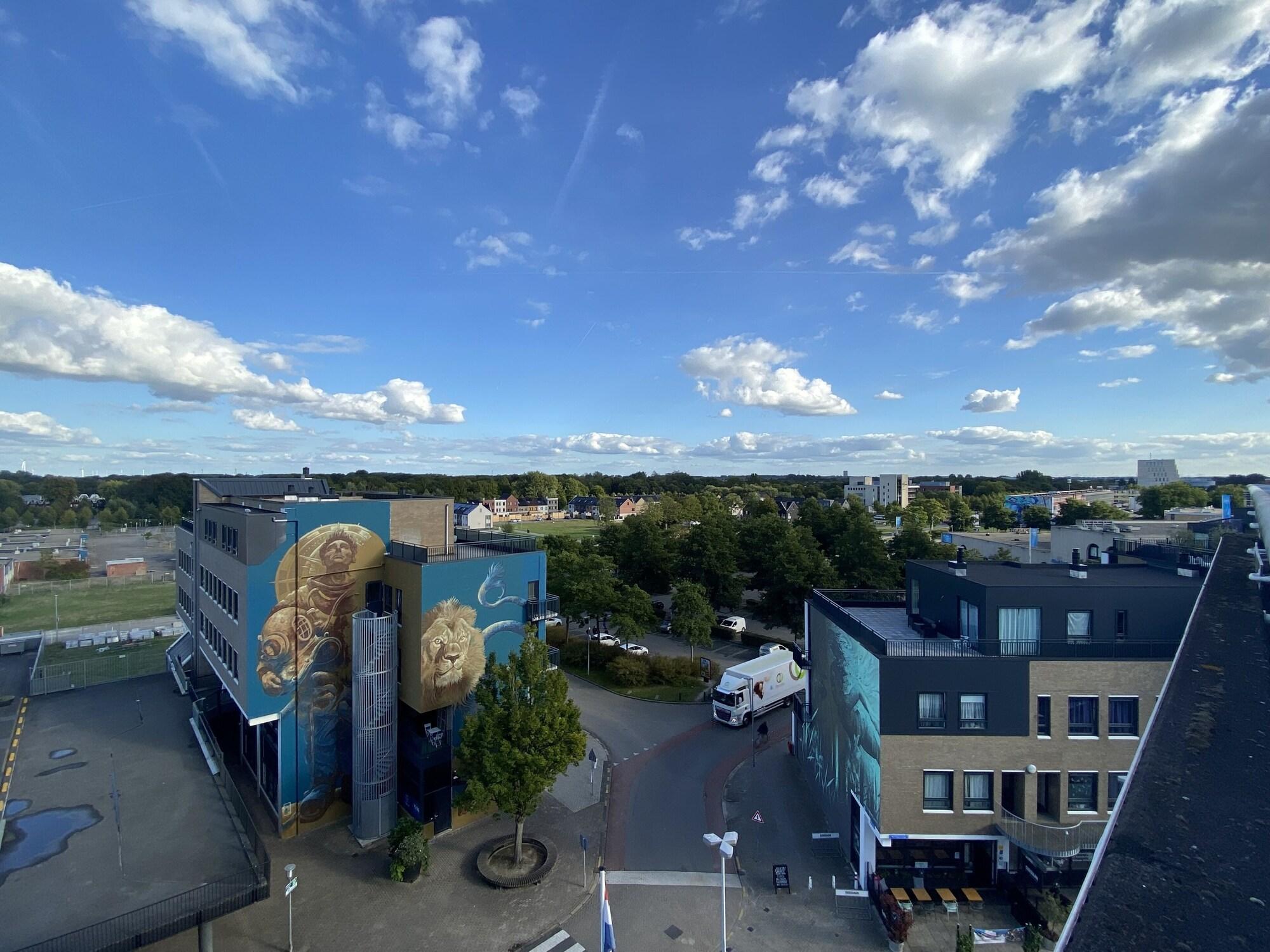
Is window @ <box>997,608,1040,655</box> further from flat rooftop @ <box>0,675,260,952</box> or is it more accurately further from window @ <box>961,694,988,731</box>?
flat rooftop @ <box>0,675,260,952</box>

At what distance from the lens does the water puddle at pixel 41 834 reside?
13.2m

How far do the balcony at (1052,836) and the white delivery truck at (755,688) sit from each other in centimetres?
1063

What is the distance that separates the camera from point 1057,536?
35.5 m

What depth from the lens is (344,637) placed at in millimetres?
19234

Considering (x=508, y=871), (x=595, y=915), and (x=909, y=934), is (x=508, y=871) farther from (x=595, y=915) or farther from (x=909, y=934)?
(x=909, y=934)

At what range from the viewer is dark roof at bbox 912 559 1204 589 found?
710 inches

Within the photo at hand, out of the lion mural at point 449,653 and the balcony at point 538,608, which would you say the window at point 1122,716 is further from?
the lion mural at point 449,653

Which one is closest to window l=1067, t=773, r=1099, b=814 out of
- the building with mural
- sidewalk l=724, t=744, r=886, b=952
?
sidewalk l=724, t=744, r=886, b=952

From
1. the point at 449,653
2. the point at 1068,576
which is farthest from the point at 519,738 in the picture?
the point at 1068,576

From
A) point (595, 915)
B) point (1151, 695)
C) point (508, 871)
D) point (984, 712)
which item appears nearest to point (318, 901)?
point (508, 871)

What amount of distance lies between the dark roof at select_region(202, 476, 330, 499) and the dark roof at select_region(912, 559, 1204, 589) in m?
25.1

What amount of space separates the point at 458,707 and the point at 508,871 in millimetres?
5003

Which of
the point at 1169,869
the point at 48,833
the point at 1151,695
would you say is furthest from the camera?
the point at 1151,695

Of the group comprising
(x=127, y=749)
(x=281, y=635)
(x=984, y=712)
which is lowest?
(x=127, y=749)
